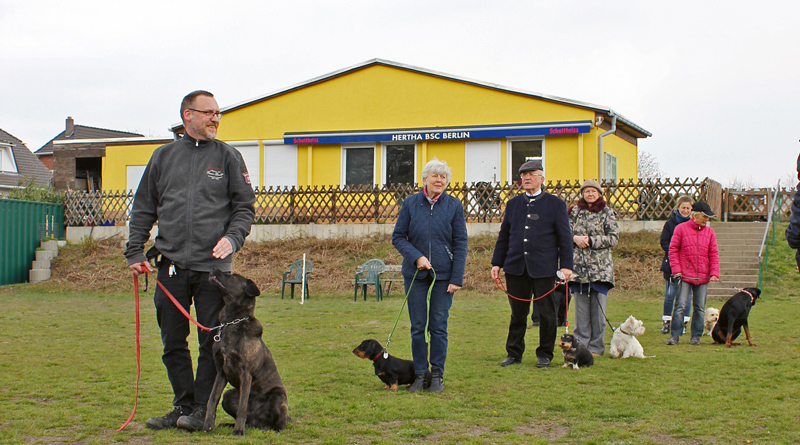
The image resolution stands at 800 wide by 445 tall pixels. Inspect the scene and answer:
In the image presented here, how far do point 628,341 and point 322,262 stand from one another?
11.0m

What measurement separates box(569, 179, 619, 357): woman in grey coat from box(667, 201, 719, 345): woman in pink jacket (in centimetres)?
156

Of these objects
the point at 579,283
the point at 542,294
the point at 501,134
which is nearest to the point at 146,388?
the point at 542,294

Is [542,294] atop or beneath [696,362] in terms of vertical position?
atop

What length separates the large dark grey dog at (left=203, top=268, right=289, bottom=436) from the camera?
14.3ft

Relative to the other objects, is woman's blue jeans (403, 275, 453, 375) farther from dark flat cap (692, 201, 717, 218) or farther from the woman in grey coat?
dark flat cap (692, 201, 717, 218)

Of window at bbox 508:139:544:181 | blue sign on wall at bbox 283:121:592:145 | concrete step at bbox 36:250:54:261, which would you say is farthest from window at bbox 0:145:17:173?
window at bbox 508:139:544:181

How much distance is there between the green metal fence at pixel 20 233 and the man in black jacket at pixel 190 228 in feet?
52.2

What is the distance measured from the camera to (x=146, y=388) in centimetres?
598

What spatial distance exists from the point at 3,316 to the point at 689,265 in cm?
1043

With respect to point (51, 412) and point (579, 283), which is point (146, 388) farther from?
point (579, 283)

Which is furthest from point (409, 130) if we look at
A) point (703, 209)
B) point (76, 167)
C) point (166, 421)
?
point (166, 421)

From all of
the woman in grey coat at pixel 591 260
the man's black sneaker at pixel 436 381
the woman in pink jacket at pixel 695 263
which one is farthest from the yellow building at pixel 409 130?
the man's black sneaker at pixel 436 381

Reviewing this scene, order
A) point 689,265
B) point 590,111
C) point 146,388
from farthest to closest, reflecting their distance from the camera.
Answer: point 590,111
point 689,265
point 146,388

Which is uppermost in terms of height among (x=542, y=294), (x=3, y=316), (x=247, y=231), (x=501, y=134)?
(x=501, y=134)
